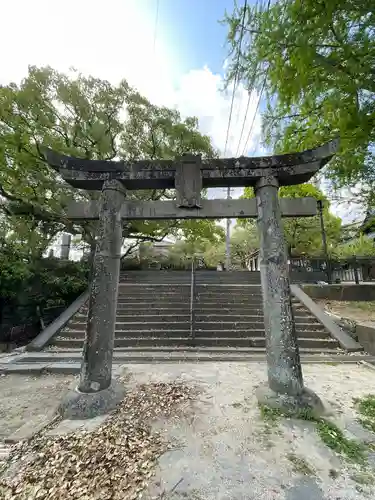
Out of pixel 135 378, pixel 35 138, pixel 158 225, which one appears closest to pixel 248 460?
pixel 135 378

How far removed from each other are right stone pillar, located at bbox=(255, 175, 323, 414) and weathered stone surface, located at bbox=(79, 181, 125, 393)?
2.25 meters

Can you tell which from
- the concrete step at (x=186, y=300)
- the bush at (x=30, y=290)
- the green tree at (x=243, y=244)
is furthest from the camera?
the green tree at (x=243, y=244)

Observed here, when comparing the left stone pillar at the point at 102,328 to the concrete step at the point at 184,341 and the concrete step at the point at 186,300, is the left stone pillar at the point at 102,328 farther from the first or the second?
the concrete step at the point at 186,300

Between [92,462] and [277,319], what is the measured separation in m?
2.64

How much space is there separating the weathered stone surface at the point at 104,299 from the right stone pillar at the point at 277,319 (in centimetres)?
225

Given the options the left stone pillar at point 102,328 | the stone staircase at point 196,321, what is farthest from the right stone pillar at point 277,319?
the stone staircase at point 196,321

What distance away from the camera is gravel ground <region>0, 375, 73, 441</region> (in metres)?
3.17

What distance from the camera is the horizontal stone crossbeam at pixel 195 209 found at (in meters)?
3.72

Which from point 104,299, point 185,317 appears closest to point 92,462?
point 104,299

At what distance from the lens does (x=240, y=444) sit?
8.18 feet

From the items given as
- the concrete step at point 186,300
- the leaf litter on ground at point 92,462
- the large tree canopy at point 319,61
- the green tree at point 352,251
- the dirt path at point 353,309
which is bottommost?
the leaf litter on ground at point 92,462

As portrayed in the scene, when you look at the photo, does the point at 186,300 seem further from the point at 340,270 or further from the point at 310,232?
the point at 310,232

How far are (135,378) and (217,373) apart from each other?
5.21 feet

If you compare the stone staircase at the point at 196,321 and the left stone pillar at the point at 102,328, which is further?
the stone staircase at the point at 196,321
